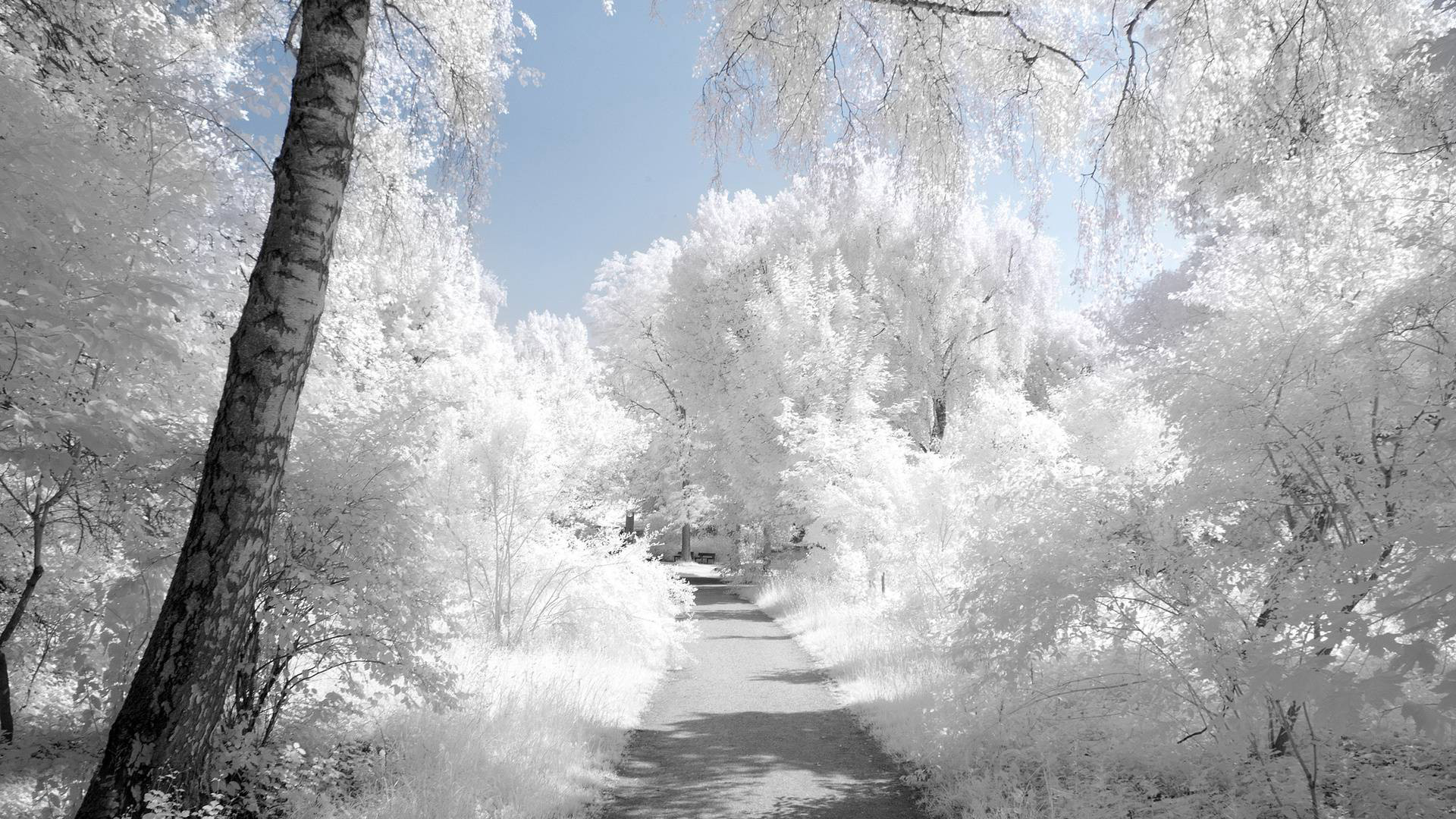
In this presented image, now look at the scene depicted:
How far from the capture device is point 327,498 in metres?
4.53

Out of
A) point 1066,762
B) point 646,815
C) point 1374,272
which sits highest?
point 1374,272

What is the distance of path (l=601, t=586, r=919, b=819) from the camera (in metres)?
5.51

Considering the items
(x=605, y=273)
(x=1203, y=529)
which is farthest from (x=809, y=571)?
(x=605, y=273)

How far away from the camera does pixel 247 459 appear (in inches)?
124

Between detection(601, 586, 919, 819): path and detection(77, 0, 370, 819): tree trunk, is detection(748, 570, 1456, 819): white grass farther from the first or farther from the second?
detection(77, 0, 370, 819): tree trunk

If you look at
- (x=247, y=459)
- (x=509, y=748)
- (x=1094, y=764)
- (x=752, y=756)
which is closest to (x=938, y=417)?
(x=752, y=756)

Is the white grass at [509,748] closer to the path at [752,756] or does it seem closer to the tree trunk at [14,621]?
the path at [752,756]

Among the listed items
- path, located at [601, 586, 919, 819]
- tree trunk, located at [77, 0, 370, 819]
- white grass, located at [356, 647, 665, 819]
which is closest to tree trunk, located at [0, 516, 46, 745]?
tree trunk, located at [77, 0, 370, 819]

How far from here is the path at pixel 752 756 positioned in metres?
5.51

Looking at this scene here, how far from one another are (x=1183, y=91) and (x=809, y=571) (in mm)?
14620

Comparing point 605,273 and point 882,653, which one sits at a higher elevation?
point 605,273

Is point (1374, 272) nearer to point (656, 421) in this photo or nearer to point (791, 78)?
point (791, 78)

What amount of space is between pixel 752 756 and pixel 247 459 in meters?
5.32

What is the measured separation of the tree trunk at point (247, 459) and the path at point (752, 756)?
3.19 meters
